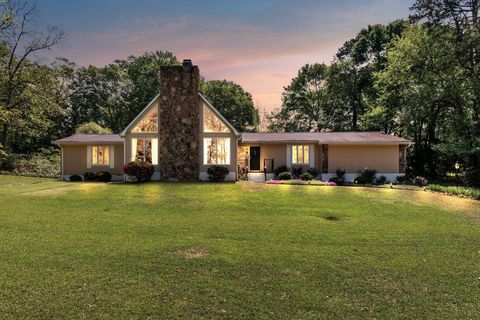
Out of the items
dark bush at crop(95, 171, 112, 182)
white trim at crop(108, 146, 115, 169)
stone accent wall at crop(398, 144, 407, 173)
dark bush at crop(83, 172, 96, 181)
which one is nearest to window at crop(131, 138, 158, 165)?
dark bush at crop(95, 171, 112, 182)

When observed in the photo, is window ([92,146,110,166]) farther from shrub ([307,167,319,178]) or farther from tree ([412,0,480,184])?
tree ([412,0,480,184])

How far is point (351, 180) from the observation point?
22.5 m

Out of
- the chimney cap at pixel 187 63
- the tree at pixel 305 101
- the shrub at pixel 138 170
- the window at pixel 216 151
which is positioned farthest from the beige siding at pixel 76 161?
the tree at pixel 305 101

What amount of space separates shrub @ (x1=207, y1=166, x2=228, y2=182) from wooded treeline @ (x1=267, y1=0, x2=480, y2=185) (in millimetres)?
14657

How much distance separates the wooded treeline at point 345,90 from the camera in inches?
907

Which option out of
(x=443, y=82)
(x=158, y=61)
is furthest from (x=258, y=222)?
(x=158, y=61)

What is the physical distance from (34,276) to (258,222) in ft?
19.1

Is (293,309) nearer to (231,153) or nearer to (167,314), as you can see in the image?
(167,314)

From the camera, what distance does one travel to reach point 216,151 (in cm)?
2006

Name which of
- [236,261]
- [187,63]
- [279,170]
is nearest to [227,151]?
[279,170]

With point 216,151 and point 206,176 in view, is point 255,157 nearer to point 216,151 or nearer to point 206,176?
point 216,151

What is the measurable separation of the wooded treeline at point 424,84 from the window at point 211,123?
1456 cm

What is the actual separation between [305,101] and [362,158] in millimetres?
24969

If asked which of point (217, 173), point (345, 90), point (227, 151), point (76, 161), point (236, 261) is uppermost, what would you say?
point (345, 90)
